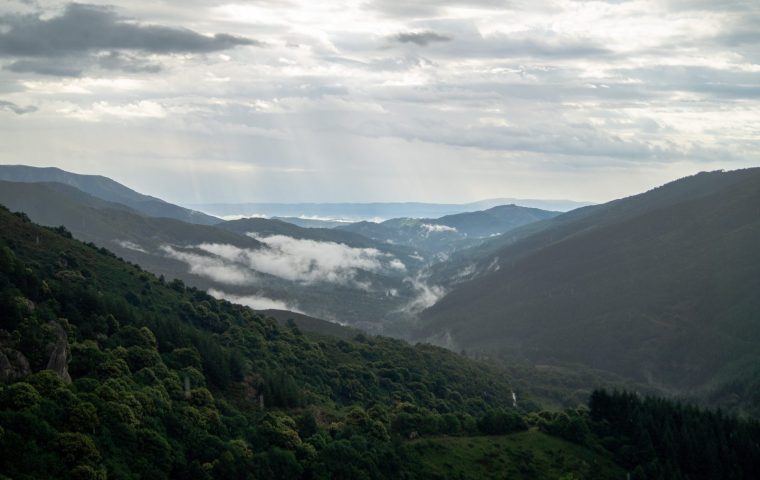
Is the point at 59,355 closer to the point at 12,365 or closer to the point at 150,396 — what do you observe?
the point at 12,365

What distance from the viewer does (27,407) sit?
63250mm

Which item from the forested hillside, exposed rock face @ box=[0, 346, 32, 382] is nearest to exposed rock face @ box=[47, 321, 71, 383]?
the forested hillside

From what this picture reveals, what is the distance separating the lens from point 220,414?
297ft

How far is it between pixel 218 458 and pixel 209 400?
612 inches

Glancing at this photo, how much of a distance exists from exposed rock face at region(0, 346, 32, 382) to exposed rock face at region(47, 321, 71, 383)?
2.26m

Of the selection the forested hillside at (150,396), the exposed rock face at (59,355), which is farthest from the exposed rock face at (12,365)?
the exposed rock face at (59,355)

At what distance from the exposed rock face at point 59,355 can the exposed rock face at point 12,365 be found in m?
2.26

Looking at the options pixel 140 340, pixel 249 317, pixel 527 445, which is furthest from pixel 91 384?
pixel 249 317

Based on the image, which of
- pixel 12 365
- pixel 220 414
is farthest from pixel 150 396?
pixel 12 365

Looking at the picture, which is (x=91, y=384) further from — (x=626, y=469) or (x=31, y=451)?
(x=626, y=469)

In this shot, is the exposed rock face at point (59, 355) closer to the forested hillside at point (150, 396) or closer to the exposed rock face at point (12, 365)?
the forested hillside at point (150, 396)

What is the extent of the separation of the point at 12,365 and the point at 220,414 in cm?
2597

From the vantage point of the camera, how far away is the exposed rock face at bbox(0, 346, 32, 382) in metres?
70.4

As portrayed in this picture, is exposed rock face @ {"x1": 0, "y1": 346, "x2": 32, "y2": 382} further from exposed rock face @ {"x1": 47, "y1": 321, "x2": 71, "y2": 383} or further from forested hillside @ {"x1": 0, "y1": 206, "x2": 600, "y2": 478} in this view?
exposed rock face @ {"x1": 47, "y1": 321, "x2": 71, "y2": 383}
